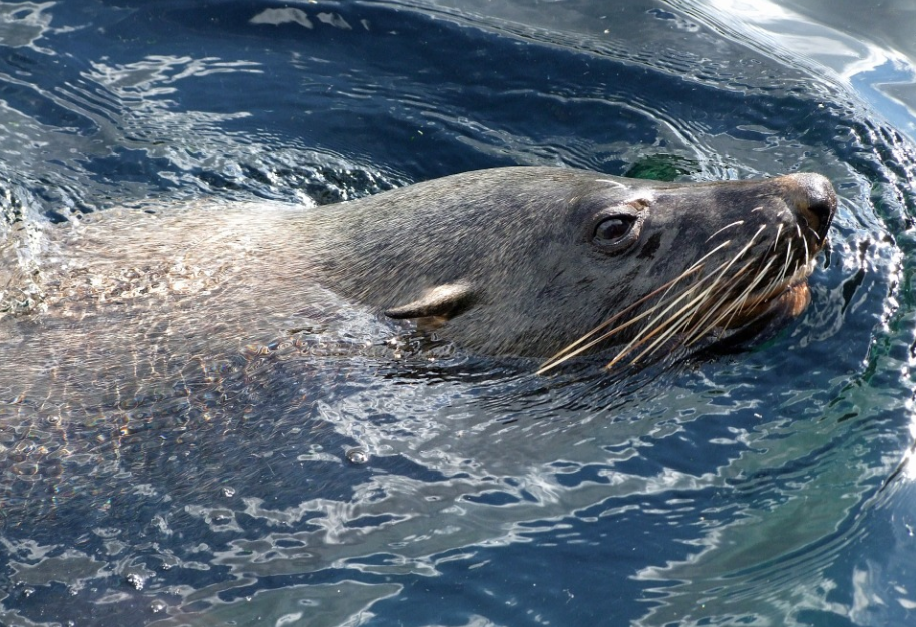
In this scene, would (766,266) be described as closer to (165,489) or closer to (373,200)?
(373,200)

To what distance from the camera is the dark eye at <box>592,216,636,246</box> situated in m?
5.79

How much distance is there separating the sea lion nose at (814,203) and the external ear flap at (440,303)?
180 centimetres

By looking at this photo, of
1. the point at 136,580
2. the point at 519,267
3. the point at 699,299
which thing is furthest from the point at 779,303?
the point at 136,580

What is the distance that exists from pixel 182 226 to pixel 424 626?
356cm

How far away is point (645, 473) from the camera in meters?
5.53

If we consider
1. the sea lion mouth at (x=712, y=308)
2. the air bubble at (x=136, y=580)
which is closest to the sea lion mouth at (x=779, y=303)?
the sea lion mouth at (x=712, y=308)

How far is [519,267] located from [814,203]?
1582 mm

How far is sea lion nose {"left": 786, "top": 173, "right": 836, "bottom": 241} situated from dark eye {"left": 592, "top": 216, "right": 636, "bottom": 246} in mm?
844

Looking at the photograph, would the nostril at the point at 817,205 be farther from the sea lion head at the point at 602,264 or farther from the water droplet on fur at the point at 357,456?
the water droplet on fur at the point at 357,456

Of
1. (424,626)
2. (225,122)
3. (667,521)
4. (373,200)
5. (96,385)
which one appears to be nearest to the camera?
(424,626)

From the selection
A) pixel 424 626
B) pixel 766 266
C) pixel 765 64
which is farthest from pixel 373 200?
pixel 765 64

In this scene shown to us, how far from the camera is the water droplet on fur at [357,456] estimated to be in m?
5.52

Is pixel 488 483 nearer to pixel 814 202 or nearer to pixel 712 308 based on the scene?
pixel 712 308

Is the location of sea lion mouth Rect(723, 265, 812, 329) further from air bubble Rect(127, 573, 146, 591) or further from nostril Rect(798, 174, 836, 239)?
air bubble Rect(127, 573, 146, 591)
